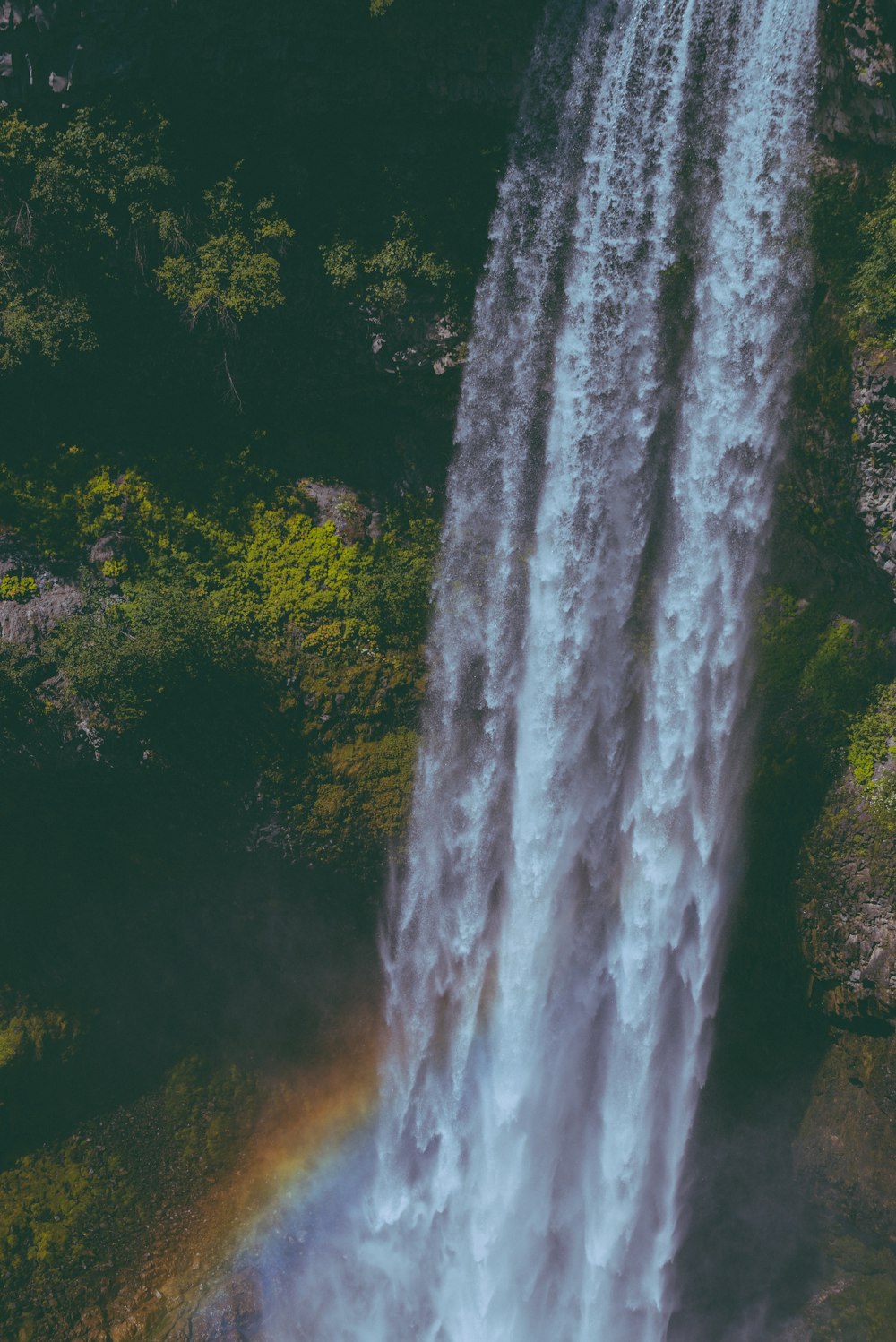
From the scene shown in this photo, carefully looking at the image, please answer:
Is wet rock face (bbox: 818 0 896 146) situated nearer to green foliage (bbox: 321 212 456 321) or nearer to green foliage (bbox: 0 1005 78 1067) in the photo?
green foliage (bbox: 321 212 456 321)

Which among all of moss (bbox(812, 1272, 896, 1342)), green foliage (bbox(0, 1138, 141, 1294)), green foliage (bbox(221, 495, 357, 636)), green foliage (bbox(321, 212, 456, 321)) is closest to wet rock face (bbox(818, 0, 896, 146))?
green foliage (bbox(321, 212, 456, 321))

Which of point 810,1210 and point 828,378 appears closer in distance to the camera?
point 828,378

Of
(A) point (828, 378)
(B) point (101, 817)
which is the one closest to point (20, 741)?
(B) point (101, 817)

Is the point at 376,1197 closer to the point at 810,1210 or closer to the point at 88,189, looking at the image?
the point at 810,1210

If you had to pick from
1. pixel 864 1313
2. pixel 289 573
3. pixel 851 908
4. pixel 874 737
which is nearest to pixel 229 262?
pixel 289 573

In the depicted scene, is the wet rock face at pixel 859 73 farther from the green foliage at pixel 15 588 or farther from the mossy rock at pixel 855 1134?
the green foliage at pixel 15 588
